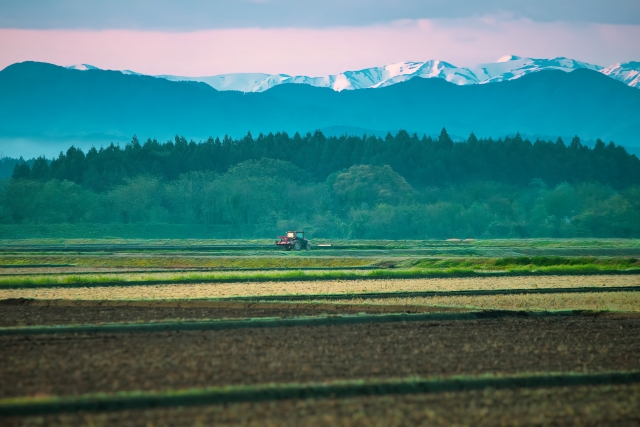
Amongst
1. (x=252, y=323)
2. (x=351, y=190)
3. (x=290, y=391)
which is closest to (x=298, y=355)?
(x=290, y=391)

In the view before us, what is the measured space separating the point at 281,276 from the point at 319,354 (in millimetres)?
25172

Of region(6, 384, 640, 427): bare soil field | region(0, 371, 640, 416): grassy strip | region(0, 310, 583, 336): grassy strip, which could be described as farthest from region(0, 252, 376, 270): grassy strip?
region(6, 384, 640, 427): bare soil field

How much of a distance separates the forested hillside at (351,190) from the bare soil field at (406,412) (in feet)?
345

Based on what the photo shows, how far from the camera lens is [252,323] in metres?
22.8

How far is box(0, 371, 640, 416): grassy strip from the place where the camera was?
13.1 m

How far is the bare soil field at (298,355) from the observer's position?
50.3 ft

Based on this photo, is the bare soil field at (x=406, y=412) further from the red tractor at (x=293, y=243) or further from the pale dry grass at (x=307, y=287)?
the red tractor at (x=293, y=243)

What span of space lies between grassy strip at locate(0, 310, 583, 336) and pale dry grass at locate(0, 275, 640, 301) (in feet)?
29.8

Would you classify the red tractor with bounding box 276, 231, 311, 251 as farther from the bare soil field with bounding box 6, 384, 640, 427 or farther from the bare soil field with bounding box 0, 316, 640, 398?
the bare soil field with bounding box 6, 384, 640, 427

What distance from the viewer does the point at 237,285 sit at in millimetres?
38500

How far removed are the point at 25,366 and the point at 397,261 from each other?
42.9 meters

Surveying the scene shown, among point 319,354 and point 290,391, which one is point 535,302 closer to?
point 319,354

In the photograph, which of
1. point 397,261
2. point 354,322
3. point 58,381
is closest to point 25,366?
point 58,381

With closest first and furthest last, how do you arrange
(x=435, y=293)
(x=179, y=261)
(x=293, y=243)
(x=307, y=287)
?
(x=435, y=293) → (x=307, y=287) → (x=179, y=261) → (x=293, y=243)
